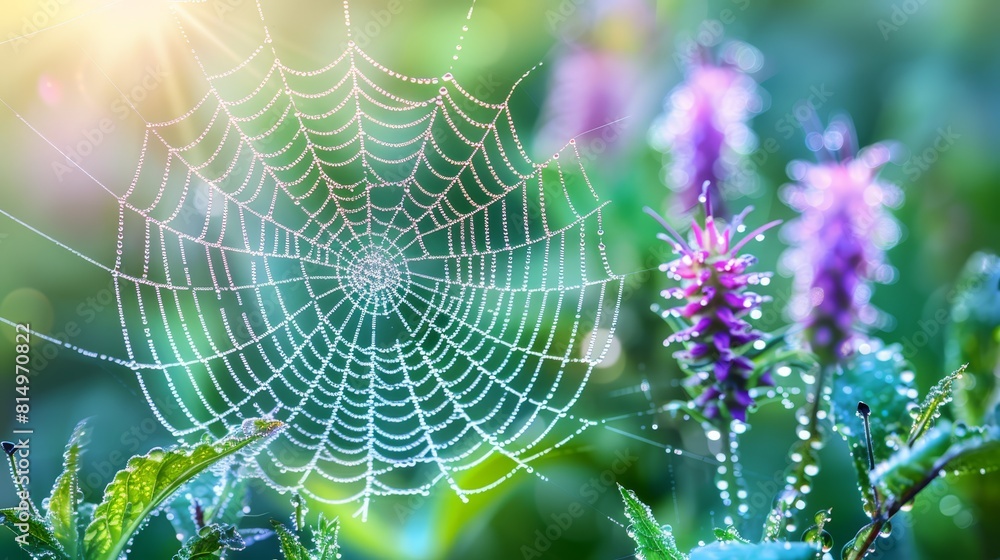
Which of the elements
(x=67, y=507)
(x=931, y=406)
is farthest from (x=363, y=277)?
(x=931, y=406)

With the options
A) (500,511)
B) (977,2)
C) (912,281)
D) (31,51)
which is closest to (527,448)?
(500,511)

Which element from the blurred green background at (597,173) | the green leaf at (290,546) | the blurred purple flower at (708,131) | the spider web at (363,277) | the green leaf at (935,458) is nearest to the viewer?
the green leaf at (935,458)

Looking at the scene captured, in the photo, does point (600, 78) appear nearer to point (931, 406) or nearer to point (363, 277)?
point (363, 277)

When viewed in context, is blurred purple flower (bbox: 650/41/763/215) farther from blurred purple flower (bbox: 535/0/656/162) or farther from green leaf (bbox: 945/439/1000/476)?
green leaf (bbox: 945/439/1000/476)

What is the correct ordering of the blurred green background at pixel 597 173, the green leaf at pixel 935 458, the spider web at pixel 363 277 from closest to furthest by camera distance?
the green leaf at pixel 935 458 < the blurred green background at pixel 597 173 < the spider web at pixel 363 277

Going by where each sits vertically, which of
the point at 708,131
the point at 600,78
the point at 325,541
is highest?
the point at 600,78

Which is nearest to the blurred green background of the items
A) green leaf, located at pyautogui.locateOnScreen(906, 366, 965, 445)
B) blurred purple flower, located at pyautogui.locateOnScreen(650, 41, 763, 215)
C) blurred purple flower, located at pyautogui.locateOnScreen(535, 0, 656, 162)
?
blurred purple flower, located at pyautogui.locateOnScreen(535, 0, 656, 162)

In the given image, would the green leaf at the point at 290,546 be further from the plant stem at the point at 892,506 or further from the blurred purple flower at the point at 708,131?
the blurred purple flower at the point at 708,131

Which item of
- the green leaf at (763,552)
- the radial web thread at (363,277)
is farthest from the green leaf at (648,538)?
the radial web thread at (363,277)
